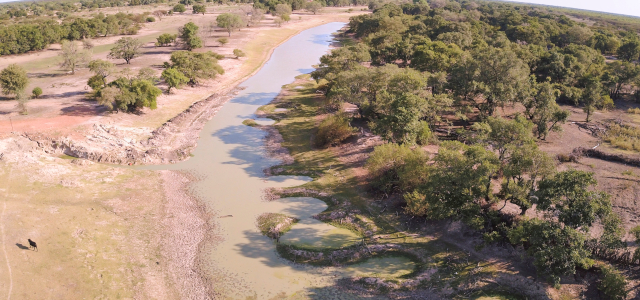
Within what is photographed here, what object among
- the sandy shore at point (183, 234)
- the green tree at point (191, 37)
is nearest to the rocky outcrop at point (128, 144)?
the sandy shore at point (183, 234)

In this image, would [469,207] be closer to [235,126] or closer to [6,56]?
[235,126]

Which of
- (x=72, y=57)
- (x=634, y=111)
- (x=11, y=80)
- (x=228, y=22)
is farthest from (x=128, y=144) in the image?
(x=228, y=22)

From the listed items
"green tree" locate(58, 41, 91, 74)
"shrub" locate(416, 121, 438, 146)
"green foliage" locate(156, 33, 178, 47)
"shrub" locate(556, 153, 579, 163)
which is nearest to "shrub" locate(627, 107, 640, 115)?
"shrub" locate(556, 153, 579, 163)

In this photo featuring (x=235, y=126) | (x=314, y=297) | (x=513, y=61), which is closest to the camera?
(x=314, y=297)

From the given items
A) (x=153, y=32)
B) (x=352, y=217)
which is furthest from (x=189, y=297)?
(x=153, y=32)

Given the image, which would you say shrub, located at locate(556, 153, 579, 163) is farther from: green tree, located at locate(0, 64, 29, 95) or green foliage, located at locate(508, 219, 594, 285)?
green tree, located at locate(0, 64, 29, 95)

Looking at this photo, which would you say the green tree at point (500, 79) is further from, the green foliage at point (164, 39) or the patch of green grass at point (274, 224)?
the green foliage at point (164, 39)
